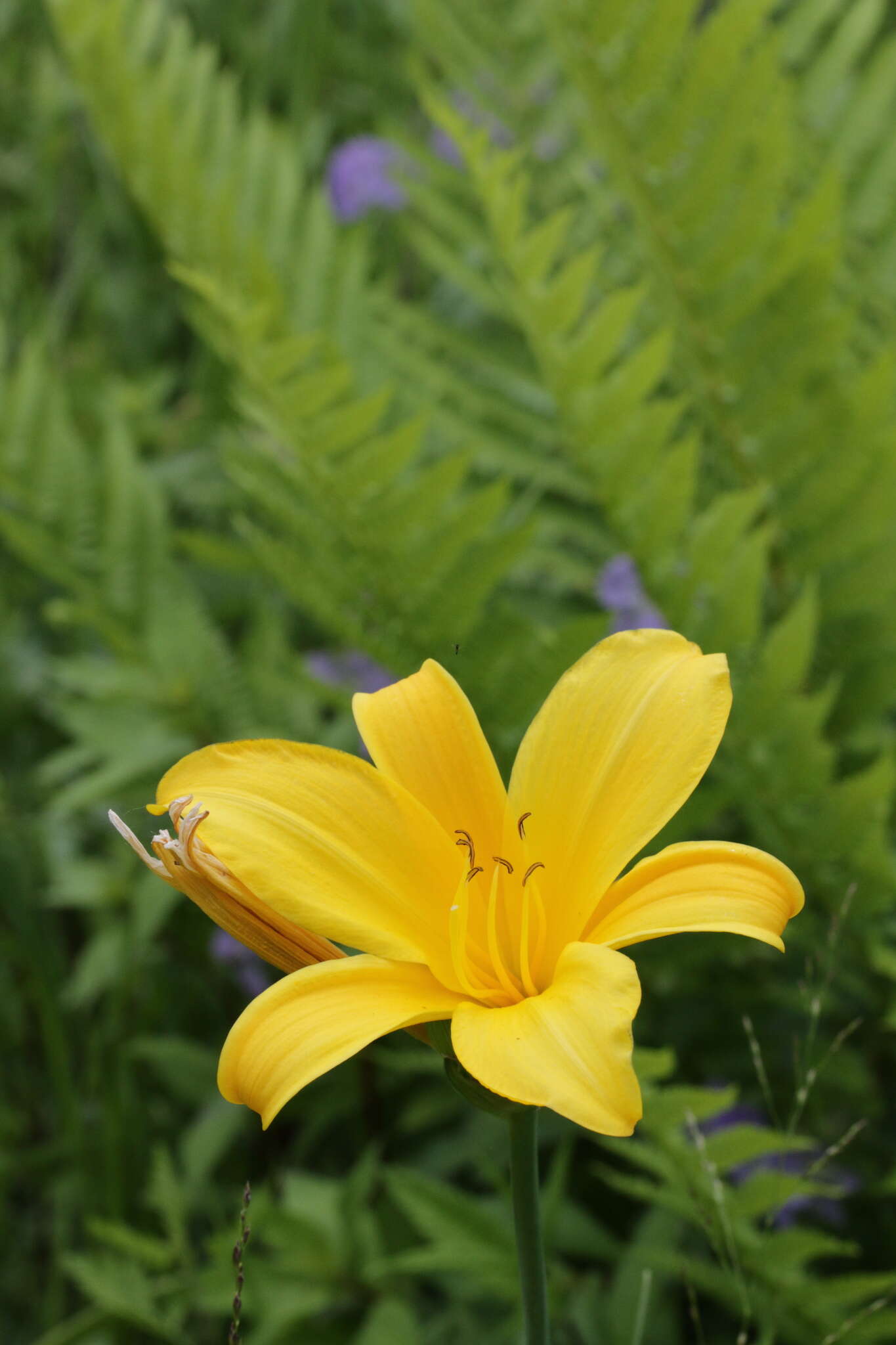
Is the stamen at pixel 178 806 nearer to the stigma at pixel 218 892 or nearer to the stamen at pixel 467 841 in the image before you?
the stigma at pixel 218 892

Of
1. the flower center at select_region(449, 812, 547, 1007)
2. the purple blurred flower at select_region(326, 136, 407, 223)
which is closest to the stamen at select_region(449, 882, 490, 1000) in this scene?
the flower center at select_region(449, 812, 547, 1007)

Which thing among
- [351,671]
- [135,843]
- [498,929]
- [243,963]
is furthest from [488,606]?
[135,843]

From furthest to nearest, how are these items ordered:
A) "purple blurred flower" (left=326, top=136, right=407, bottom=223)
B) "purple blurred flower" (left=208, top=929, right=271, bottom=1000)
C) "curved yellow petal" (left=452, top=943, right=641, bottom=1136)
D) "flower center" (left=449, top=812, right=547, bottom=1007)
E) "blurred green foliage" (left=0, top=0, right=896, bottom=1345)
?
"purple blurred flower" (left=326, top=136, right=407, bottom=223), "purple blurred flower" (left=208, top=929, right=271, bottom=1000), "blurred green foliage" (left=0, top=0, right=896, bottom=1345), "flower center" (left=449, top=812, right=547, bottom=1007), "curved yellow petal" (left=452, top=943, right=641, bottom=1136)

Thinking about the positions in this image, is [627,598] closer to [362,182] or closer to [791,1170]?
[791,1170]

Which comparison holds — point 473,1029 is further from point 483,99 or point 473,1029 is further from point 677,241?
point 483,99

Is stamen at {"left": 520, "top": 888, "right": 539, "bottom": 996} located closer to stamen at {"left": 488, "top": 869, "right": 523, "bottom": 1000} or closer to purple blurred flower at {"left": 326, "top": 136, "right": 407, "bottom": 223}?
stamen at {"left": 488, "top": 869, "right": 523, "bottom": 1000}

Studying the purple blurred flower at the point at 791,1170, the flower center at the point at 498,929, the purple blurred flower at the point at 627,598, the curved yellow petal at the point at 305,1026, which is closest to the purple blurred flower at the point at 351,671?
the purple blurred flower at the point at 627,598
